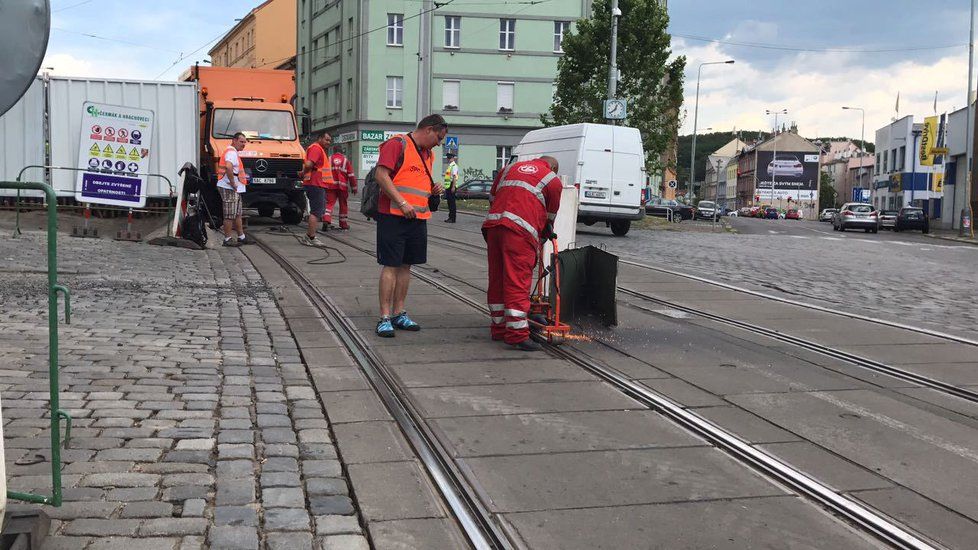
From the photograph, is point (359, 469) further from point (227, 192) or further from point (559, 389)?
point (227, 192)

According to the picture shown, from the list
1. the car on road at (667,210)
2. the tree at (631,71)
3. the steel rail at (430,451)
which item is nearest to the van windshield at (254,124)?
the steel rail at (430,451)

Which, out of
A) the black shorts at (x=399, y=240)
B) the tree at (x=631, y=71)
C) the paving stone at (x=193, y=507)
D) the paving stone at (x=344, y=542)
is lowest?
the paving stone at (x=344, y=542)

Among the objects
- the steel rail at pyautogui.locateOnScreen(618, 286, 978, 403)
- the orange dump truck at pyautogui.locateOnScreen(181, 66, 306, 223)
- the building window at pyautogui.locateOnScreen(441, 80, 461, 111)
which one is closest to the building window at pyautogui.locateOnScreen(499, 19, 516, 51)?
the building window at pyautogui.locateOnScreen(441, 80, 461, 111)

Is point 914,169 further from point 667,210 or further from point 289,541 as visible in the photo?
point 289,541

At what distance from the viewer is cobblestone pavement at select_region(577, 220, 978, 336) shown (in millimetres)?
10785

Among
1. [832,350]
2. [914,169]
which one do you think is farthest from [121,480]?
[914,169]

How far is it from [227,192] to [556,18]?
4387cm

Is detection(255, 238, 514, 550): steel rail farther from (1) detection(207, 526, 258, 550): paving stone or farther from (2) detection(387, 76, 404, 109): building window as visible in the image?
(2) detection(387, 76, 404, 109): building window

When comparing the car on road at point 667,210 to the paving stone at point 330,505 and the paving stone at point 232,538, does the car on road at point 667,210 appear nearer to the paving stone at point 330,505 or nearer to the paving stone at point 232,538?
the paving stone at point 330,505

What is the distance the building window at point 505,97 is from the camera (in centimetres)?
5609

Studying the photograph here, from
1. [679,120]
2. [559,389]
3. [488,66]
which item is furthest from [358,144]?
[559,389]

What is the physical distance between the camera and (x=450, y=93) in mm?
55719

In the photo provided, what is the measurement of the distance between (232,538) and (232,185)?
12.1 meters

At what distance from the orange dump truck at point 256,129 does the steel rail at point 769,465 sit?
14.2 m
